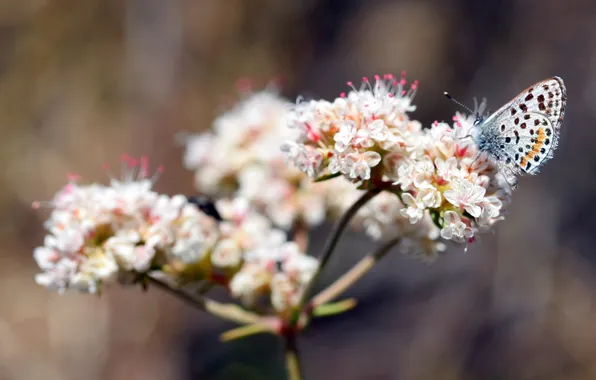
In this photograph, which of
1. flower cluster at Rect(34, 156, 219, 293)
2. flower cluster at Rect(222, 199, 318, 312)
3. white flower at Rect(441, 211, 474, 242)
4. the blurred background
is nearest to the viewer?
white flower at Rect(441, 211, 474, 242)

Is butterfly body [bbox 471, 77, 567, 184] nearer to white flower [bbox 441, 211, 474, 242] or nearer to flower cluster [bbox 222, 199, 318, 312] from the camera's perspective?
white flower [bbox 441, 211, 474, 242]

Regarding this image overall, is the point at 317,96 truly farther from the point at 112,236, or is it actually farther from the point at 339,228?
the point at 339,228

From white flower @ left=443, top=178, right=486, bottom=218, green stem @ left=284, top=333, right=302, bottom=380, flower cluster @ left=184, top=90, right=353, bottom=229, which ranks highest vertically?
flower cluster @ left=184, top=90, right=353, bottom=229

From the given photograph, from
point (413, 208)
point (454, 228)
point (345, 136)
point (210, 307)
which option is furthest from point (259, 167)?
point (454, 228)

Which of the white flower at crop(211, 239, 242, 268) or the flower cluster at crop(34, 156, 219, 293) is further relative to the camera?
the white flower at crop(211, 239, 242, 268)

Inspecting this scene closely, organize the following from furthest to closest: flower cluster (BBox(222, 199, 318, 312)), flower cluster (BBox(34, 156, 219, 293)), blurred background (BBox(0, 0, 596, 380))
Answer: blurred background (BBox(0, 0, 596, 380)), flower cluster (BBox(222, 199, 318, 312)), flower cluster (BBox(34, 156, 219, 293))

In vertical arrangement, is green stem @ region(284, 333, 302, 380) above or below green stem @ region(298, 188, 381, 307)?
below

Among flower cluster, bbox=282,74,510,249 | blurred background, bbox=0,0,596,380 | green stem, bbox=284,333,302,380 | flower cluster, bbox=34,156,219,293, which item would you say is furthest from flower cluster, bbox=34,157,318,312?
blurred background, bbox=0,0,596,380

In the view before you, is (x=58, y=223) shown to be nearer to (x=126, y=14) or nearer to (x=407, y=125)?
(x=407, y=125)
